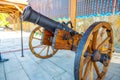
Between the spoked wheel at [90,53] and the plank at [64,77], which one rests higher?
the spoked wheel at [90,53]

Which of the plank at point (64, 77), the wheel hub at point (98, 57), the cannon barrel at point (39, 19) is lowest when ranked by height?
the plank at point (64, 77)

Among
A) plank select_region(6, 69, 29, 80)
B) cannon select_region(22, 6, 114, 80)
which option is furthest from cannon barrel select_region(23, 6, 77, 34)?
plank select_region(6, 69, 29, 80)

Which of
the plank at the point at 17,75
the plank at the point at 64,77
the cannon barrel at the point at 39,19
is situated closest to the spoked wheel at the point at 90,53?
the plank at the point at 64,77

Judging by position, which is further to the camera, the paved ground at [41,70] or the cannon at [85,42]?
the paved ground at [41,70]

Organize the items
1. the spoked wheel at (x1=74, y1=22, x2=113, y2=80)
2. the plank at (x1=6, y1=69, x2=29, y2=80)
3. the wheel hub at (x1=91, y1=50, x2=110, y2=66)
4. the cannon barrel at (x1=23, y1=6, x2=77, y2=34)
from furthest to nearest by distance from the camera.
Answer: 1. the plank at (x1=6, y1=69, x2=29, y2=80)
2. the cannon barrel at (x1=23, y1=6, x2=77, y2=34)
3. the wheel hub at (x1=91, y1=50, x2=110, y2=66)
4. the spoked wheel at (x1=74, y1=22, x2=113, y2=80)

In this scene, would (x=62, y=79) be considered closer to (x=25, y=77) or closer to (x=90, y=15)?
(x=25, y=77)

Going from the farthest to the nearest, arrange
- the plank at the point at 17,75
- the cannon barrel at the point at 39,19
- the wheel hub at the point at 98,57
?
the plank at the point at 17,75 < the cannon barrel at the point at 39,19 < the wheel hub at the point at 98,57

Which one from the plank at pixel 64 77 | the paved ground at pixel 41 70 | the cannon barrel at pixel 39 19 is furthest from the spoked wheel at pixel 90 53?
the cannon barrel at pixel 39 19

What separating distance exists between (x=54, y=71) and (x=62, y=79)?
311mm

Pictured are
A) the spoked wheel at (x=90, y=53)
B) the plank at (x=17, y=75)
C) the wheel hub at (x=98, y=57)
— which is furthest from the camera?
the plank at (x=17, y=75)

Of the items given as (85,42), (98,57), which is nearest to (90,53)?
(98,57)

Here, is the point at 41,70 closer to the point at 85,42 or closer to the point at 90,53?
the point at 90,53

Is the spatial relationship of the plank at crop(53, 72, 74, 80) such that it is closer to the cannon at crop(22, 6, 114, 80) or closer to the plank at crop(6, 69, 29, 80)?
the cannon at crop(22, 6, 114, 80)

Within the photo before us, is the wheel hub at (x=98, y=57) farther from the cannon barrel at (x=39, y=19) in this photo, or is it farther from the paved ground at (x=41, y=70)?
the cannon barrel at (x=39, y=19)
